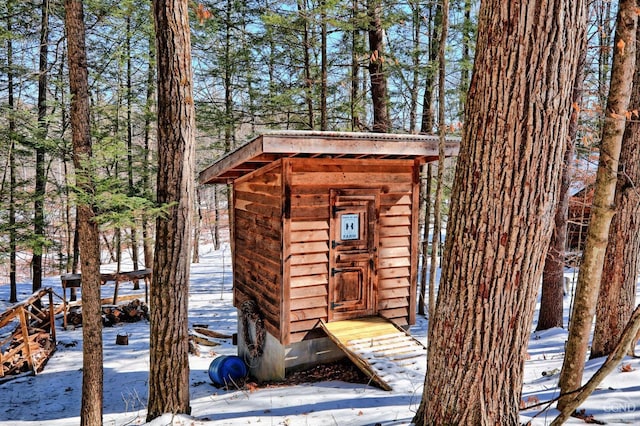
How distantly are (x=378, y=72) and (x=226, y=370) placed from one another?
7.50m

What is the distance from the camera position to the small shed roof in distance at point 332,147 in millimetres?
5805

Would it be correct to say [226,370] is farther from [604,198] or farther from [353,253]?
[604,198]

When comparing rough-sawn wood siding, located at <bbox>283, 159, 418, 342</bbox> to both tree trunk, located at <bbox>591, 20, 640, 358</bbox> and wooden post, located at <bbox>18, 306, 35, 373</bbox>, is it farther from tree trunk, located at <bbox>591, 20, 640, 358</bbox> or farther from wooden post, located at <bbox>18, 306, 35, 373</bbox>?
wooden post, located at <bbox>18, 306, 35, 373</bbox>

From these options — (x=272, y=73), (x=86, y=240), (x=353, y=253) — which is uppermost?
(x=272, y=73)

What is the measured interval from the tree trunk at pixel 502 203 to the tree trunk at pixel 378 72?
7466 mm

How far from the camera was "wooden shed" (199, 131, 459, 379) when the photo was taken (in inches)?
256

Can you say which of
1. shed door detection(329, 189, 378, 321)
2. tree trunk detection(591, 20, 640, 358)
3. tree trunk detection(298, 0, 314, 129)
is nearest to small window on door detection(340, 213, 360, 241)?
shed door detection(329, 189, 378, 321)

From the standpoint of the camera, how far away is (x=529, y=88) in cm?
244

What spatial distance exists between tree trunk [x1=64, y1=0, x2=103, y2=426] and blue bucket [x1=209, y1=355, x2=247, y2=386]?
2.30 meters

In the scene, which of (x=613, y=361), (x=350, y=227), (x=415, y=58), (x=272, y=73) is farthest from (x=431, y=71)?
(x=613, y=361)

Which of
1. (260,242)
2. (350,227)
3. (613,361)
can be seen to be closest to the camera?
(613,361)

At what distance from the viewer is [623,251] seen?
4.66 meters

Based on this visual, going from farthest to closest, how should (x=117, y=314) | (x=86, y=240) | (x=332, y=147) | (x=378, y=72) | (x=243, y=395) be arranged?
(x=117, y=314) < (x=378, y=72) < (x=332, y=147) < (x=243, y=395) < (x=86, y=240)

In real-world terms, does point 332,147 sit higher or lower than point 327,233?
higher
